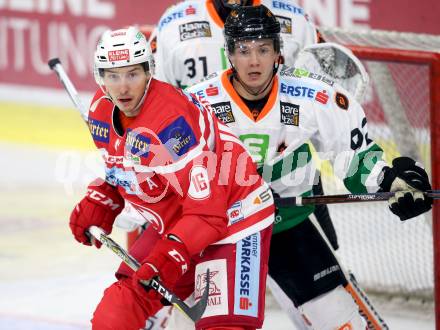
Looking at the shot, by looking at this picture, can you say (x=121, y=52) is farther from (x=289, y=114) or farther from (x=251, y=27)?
(x=289, y=114)

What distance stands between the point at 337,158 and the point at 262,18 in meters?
0.56

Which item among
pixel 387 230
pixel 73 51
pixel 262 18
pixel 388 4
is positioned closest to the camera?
pixel 262 18

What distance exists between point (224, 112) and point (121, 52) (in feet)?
1.90

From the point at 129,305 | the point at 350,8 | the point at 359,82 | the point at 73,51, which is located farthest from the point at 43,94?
the point at 129,305

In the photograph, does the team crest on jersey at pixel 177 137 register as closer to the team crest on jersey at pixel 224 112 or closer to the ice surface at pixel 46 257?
the team crest on jersey at pixel 224 112

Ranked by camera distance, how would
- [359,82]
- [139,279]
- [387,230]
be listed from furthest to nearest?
[387,230] → [359,82] → [139,279]

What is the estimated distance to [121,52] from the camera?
11.4 ft

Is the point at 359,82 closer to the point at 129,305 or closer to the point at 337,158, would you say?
the point at 337,158

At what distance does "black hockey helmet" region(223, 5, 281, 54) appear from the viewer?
382 cm

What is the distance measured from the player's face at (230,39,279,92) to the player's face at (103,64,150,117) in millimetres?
454

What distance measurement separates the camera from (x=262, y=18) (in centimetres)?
386

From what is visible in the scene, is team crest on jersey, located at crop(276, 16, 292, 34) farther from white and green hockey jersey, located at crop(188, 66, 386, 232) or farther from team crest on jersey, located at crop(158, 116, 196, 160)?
team crest on jersey, located at crop(158, 116, 196, 160)

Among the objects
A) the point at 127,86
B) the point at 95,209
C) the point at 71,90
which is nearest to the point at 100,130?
the point at 127,86

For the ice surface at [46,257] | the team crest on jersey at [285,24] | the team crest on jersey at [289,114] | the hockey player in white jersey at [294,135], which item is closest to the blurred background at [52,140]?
the ice surface at [46,257]
